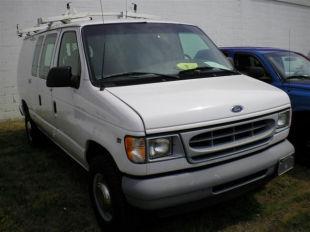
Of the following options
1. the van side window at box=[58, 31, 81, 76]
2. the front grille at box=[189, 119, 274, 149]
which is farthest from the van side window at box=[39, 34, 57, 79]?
the front grille at box=[189, 119, 274, 149]

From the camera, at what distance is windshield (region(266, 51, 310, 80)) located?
5871 millimetres

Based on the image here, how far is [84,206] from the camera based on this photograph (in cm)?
447

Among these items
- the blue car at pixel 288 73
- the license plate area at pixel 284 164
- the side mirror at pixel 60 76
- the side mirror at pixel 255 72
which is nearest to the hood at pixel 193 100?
the license plate area at pixel 284 164

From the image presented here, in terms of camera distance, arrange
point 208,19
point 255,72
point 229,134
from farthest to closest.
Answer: point 208,19, point 255,72, point 229,134

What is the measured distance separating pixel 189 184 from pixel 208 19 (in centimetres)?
974

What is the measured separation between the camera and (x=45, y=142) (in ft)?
23.0

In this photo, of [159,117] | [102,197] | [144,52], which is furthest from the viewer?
[144,52]

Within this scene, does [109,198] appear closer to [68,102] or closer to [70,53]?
[68,102]

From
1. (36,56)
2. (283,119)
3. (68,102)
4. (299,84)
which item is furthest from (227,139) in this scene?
(36,56)

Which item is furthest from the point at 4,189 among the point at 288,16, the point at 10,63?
the point at 288,16

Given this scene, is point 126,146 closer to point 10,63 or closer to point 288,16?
point 10,63

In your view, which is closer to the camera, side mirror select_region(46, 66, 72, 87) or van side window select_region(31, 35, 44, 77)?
side mirror select_region(46, 66, 72, 87)

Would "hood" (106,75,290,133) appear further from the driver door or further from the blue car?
the blue car

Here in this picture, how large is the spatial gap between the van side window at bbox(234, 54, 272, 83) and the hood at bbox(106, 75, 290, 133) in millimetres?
1724
